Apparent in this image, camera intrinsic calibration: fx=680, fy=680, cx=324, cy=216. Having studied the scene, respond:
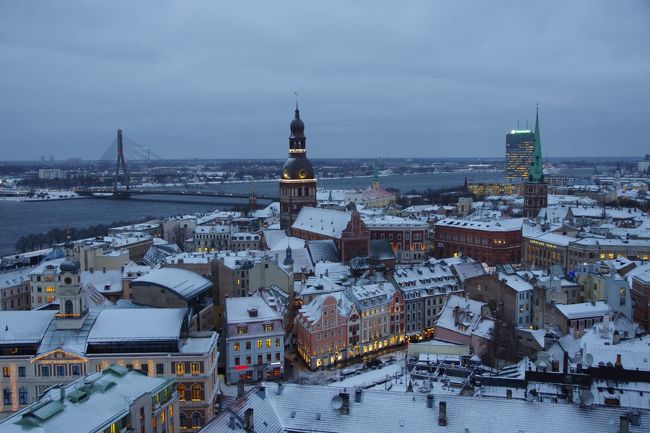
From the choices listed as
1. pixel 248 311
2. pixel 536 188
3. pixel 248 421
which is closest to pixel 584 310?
pixel 248 311

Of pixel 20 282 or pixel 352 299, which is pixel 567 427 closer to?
pixel 352 299

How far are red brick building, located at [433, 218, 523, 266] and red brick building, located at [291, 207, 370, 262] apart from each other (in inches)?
614

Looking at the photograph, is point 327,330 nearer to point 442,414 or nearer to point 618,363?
point 618,363

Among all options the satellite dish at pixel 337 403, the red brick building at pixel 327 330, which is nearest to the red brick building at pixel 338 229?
the red brick building at pixel 327 330

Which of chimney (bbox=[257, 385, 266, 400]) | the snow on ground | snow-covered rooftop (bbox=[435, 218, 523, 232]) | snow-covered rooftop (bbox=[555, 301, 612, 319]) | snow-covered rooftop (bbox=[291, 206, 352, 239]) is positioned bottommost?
the snow on ground

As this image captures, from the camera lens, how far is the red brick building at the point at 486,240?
74250mm

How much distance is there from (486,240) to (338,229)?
62.3ft

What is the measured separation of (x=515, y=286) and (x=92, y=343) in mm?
26439

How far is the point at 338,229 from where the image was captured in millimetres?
65562

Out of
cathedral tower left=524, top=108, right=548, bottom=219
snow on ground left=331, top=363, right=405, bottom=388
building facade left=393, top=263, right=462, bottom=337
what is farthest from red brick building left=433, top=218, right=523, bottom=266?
snow on ground left=331, top=363, right=405, bottom=388

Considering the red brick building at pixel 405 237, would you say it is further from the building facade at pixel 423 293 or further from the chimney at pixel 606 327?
the chimney at pixel 606 327

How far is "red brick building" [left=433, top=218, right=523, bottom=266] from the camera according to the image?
74250 mm

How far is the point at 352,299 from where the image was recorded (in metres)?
43.4

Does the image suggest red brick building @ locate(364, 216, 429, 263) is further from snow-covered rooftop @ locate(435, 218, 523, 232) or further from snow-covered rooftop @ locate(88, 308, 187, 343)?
snow-covered rooftop @ locate(88, 308, 187, 343)
